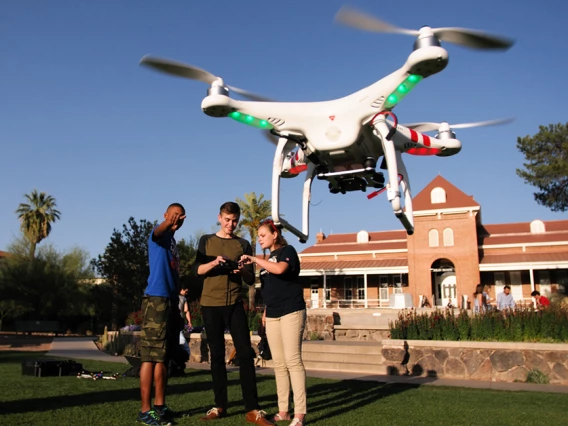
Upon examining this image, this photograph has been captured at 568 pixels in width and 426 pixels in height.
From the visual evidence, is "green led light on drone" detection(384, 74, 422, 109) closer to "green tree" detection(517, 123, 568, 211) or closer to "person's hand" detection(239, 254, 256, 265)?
"person's hand" detection(239, 254, 256, 265)

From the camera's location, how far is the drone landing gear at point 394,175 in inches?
227

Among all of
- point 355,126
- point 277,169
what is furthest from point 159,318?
point 355,126

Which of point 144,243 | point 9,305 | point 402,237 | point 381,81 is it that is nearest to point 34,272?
point 9,305

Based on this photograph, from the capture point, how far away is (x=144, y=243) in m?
37.0

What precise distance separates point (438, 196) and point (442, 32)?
31772mm

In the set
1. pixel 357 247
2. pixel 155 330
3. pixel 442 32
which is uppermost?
pixel 357 247

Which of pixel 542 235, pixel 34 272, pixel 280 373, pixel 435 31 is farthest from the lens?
pixel 34 272

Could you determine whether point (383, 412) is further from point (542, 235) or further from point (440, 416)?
point (542, 235)

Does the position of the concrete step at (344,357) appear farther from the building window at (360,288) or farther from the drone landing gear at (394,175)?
the building window at (360,288)

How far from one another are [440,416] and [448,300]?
105ft

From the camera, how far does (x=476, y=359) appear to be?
934 centimetres

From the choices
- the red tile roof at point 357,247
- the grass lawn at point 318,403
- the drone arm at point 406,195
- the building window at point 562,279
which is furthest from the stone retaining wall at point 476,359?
the red tile roof at point 357,247

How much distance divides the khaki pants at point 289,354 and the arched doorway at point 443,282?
3219cm

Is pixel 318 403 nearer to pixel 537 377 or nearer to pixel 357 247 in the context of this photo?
pixel 537 377
